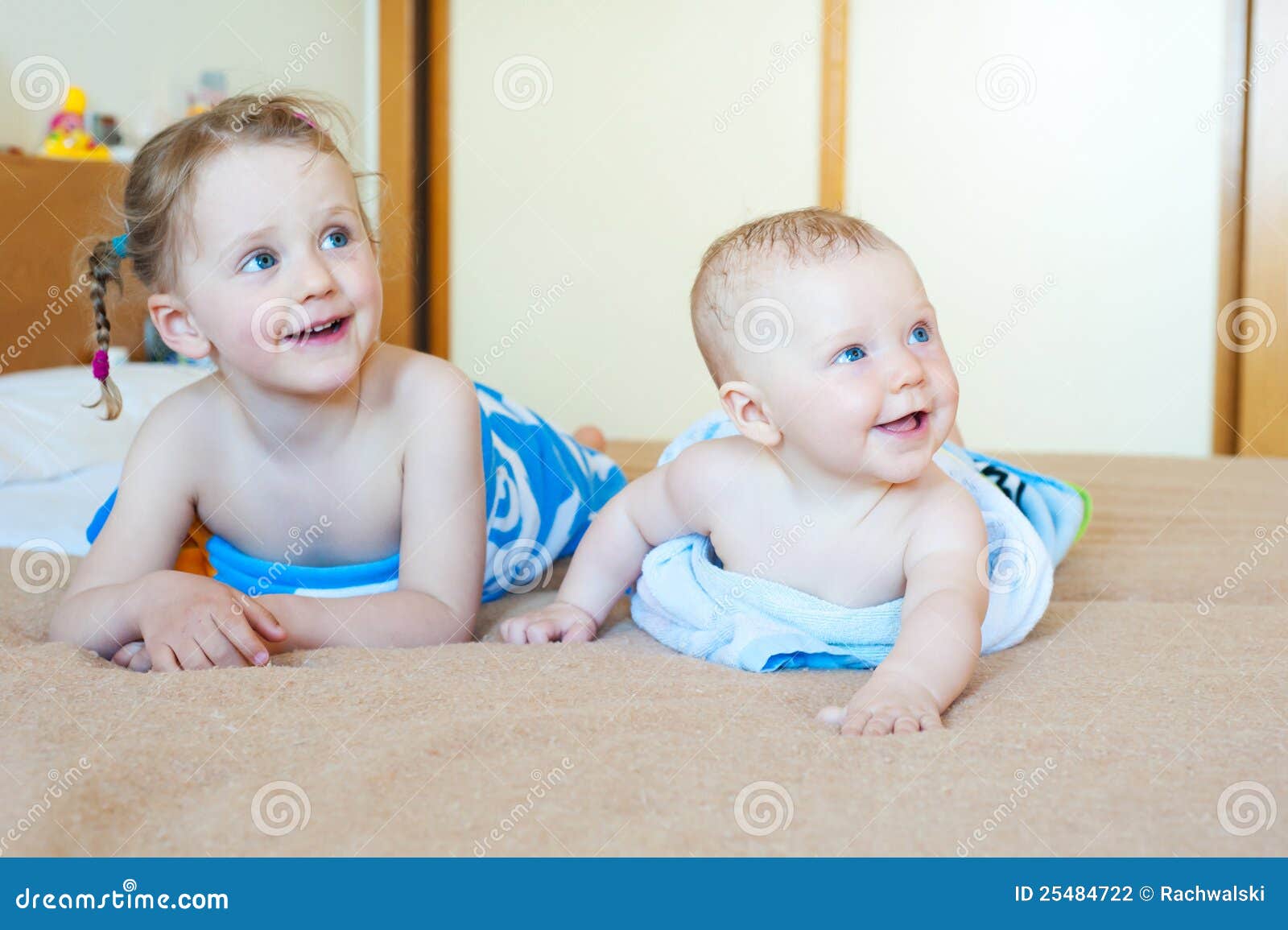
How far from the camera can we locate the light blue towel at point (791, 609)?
3.74ft

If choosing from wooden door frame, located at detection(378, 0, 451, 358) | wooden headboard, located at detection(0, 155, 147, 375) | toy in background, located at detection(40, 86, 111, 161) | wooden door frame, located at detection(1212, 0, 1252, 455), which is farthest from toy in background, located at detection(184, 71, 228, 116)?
wooden door frame, located at detection(1212, 0, 1252, 455)

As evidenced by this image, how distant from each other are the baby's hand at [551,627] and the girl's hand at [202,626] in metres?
0.23

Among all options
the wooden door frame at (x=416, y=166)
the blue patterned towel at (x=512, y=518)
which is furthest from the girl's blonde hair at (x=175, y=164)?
the wooden door frame at (x=416, y=166)

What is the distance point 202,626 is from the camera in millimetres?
1085

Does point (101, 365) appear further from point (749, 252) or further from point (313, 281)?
point (749, 252)

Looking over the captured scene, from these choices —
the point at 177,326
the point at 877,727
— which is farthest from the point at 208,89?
the point at 877,727

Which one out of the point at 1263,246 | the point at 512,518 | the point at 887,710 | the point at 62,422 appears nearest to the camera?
the point at 887,710

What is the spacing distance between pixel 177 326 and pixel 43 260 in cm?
136

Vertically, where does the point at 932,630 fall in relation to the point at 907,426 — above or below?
below

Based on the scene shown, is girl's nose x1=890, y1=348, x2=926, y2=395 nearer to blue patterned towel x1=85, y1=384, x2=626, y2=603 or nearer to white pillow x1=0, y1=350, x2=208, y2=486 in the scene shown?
blue patterned towel x1=85, y1=384, x2=626, y2=603

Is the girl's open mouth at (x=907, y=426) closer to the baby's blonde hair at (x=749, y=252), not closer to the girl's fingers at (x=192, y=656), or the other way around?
the baby's blonde hair at (x=749, y=252)

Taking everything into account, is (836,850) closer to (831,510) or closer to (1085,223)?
(831,510)

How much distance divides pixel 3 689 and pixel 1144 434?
3745mm

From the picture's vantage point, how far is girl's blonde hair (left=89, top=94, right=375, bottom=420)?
4.09ft
